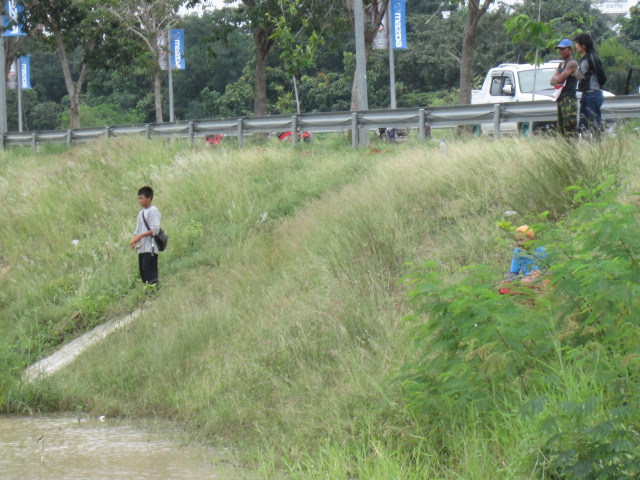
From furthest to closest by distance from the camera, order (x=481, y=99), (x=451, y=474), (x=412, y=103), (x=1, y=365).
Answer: (x=412, y=103) < (x=481, y=99) < (x=1, y=365) < (x=451, y=474)

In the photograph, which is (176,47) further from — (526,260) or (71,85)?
(526,260)

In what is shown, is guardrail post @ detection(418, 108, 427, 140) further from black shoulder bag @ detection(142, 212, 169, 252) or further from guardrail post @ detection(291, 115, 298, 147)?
black shoulder bag @ detection(142, 212, 169, 252)

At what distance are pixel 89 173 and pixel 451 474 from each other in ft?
53.9

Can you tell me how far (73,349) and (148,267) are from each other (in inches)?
59.9

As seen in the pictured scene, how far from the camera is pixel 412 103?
203 ft

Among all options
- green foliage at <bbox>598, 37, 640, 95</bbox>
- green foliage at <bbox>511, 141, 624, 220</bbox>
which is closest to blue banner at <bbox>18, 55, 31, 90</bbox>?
green foliage at <bbox>598, 37, 640, 95</bbox>

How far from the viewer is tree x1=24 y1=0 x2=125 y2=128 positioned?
119 ft

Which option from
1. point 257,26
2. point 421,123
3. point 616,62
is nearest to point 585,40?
point 421,123

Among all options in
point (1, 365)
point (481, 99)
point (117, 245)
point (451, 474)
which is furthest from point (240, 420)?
point (481, 99)

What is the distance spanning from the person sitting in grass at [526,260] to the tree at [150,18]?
30493 millimetres

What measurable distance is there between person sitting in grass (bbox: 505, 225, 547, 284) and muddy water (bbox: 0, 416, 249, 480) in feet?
8.04

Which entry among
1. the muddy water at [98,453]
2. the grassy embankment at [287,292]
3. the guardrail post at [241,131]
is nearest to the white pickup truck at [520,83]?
the guardrail post at [241,131]

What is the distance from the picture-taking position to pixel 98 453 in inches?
329

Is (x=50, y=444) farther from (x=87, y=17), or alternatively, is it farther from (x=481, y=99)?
(x=87, y=17)
